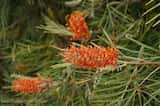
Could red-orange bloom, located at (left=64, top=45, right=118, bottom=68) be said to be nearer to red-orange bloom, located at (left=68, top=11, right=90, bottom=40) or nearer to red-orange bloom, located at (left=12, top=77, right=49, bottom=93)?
red-orange bloom, located at (left=68, top=11, right=90, bottom=40)

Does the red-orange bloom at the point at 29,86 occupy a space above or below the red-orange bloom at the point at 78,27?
below

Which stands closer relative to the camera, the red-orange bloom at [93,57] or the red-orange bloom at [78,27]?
the red-orange bloom at [93,57]

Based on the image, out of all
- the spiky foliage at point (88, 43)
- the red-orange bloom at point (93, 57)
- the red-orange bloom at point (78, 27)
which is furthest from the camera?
the spiky foliage at point (88, 43)

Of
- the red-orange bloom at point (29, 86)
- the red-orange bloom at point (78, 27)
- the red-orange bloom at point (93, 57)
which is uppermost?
the red-orange bloom at point (78, 27)

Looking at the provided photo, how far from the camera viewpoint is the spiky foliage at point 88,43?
1.41 meters

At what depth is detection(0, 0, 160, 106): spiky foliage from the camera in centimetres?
141

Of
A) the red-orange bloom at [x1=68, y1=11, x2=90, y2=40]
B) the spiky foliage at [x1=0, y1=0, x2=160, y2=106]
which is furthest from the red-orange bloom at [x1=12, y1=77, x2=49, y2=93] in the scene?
the red-orange bloom at [x1=68, y1=11, x2=90, y2=40]

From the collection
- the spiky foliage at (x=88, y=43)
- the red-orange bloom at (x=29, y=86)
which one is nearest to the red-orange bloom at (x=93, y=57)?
the spiky foliage at (x=88, y=43)

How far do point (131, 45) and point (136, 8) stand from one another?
159mm

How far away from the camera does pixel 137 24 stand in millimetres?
1566

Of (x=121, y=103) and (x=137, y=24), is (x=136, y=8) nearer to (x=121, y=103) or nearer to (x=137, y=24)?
(x=137, y=24)

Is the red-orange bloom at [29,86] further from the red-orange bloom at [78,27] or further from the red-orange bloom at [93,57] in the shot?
the red-orange bloom at [93,57]

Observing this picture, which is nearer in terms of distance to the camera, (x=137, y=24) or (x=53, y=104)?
(x=137, y=24)

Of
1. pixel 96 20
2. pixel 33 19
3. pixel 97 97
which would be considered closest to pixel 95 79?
pixel 97 97
